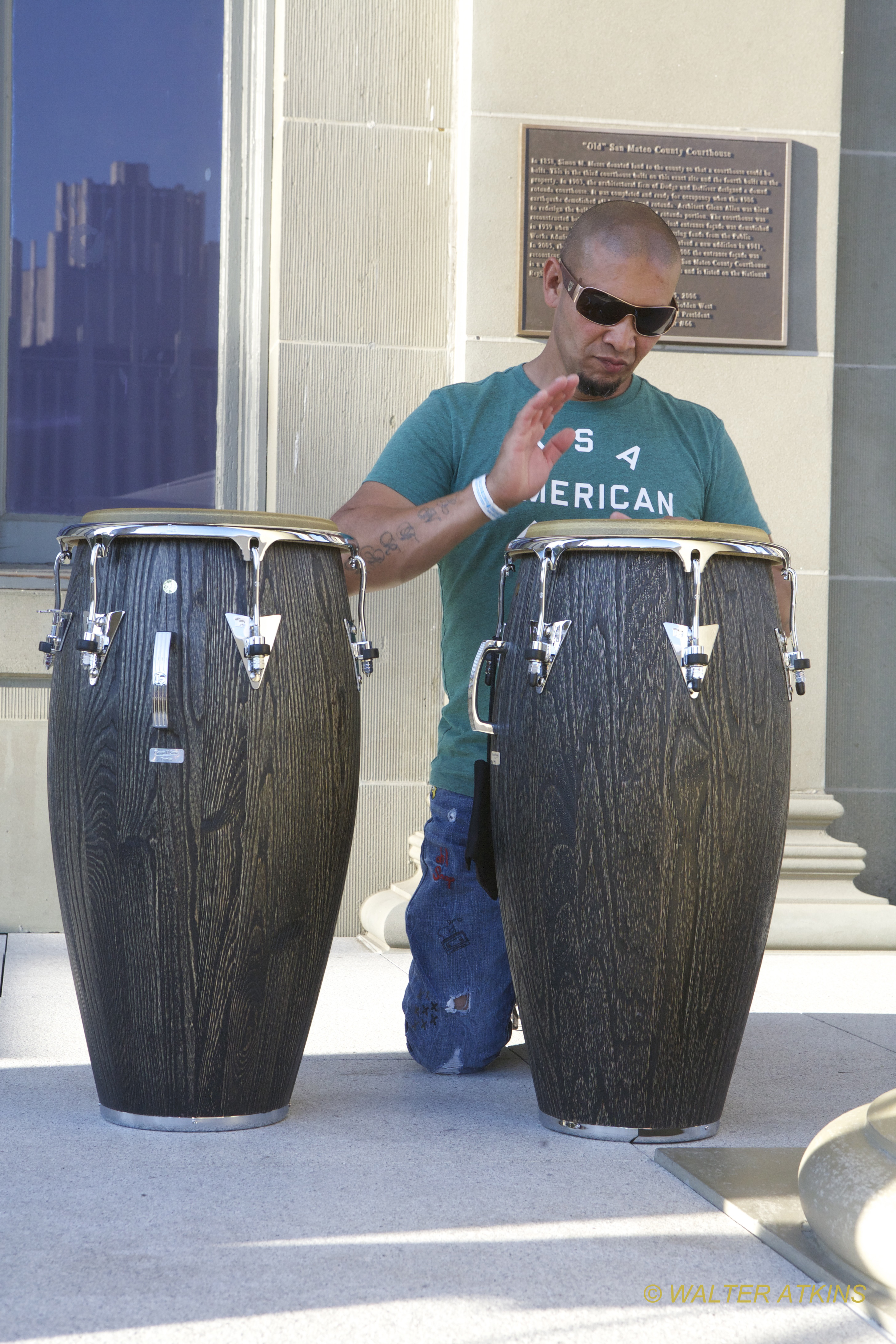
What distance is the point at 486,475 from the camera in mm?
2439

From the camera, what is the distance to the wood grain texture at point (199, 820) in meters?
2.00

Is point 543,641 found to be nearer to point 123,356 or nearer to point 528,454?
point 528,454

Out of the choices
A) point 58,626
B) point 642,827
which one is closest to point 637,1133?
point 642,827

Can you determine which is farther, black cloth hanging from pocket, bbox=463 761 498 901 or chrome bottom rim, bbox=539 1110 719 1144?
black cloth hanging from pocket, bbox=463 761 498 901

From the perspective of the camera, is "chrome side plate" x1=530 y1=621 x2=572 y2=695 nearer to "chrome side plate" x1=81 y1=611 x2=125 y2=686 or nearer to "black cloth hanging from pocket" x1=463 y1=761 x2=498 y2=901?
"black cloth hanging from pocket" x1=463 y1=761 x2=498 y2=901

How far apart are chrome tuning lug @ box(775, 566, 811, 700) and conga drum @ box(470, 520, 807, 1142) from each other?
0.01 m

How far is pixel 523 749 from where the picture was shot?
2.09 meters

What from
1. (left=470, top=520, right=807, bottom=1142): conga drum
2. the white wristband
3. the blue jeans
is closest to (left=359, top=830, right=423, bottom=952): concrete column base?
the blue jeans

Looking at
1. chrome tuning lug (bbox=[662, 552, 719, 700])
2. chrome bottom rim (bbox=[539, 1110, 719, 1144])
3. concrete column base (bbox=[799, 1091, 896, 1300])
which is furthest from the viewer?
chrome bottom rim (bbox=[539, 1110, 719, 1144])

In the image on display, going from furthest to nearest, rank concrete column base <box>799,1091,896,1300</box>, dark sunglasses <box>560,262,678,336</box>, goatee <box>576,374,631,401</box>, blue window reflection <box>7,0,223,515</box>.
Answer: blue window reflection <box>7,0,223,515</box>, goatee <box>576,374,631,401</box>, dark sunglasses <box>560,262,678,336</box>, concrete column base <box>799,1091,896,1300</box>

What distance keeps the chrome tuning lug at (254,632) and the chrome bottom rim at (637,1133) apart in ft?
2.74

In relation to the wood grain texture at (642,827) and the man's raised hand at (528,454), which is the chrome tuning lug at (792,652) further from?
the man's raised hand at (528,454)

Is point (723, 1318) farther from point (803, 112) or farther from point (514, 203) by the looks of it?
point (803, 112)

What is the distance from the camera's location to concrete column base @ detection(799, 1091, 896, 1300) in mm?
1503
